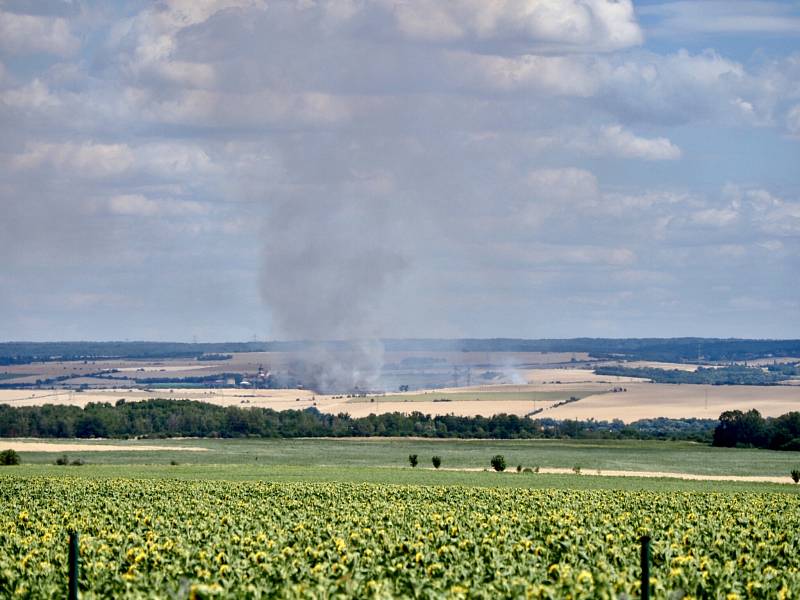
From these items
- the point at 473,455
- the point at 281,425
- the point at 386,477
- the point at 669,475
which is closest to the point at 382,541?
the point at 386,477

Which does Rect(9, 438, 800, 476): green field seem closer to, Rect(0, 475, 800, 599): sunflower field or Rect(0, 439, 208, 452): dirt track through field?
Rect(0, 439, 208, 452): dirt track through field

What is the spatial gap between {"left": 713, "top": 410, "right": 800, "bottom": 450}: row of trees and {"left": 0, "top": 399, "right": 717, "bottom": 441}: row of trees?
1550cm

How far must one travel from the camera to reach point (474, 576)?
65.5 feet

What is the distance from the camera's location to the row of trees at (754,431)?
411 feet

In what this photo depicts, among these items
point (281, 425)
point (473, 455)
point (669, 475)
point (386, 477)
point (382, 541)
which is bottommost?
point (473, 455)

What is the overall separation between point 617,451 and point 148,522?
89.0 meters

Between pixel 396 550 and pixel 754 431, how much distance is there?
110 meters

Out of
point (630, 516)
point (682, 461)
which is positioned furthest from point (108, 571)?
point (682, 461)

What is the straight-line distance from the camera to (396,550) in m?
23.4

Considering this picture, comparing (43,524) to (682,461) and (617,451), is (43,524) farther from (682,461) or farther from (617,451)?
(617,451)

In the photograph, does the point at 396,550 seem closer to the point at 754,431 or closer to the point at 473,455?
the point at 473,455

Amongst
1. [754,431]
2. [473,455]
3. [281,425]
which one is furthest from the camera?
[281,425]

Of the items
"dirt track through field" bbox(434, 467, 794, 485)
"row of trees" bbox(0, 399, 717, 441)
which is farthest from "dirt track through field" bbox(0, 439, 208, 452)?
"dirt track through field" bbox(434, 467, 794, 485)

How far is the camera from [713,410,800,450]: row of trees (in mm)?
125125
